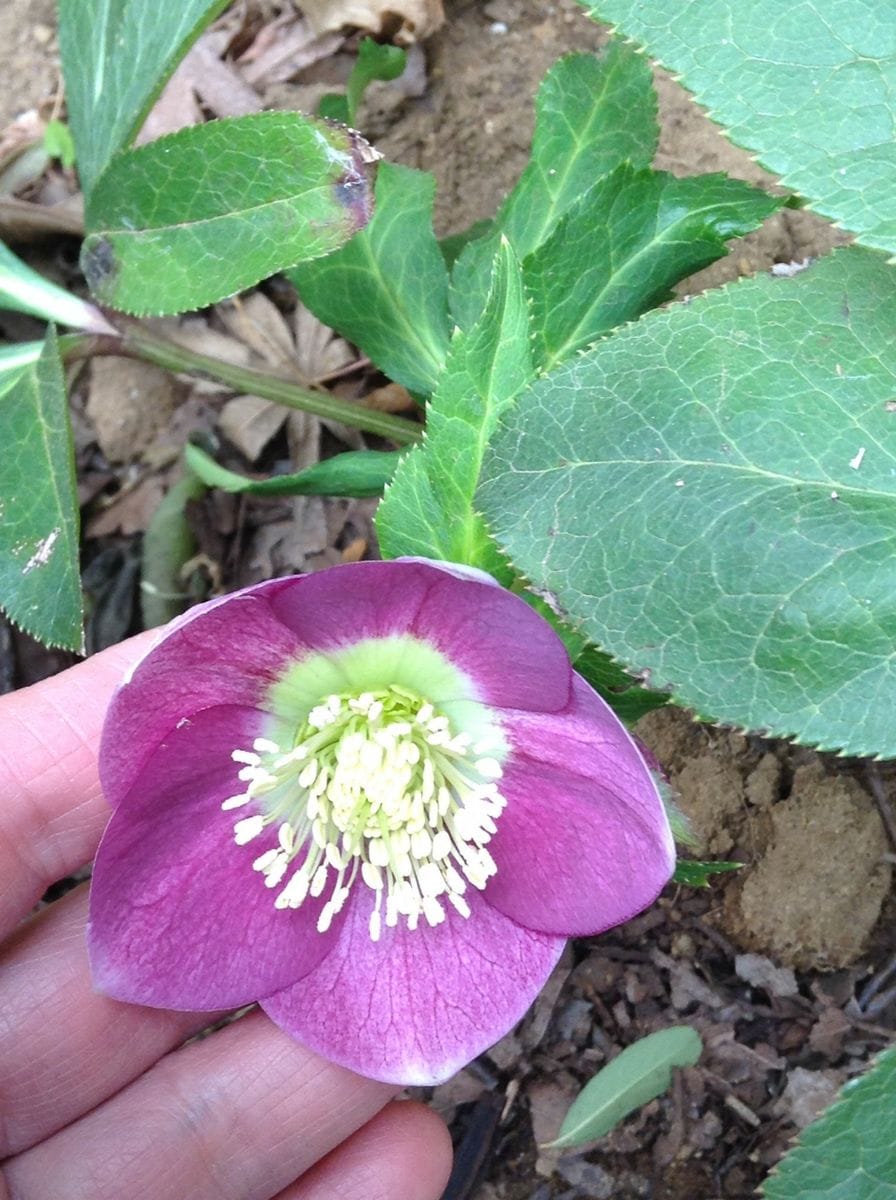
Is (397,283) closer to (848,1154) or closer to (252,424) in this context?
(252,424)

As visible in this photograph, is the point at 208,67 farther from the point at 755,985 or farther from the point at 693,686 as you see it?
the point at 755,985

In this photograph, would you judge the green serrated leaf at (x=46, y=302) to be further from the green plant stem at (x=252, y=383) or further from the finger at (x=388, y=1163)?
the finger at (x=388, y=1163)

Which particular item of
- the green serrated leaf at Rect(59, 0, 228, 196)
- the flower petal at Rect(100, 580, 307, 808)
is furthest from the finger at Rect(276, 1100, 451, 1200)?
the green serrated leaf at Rect(59, 0, 228, 196)

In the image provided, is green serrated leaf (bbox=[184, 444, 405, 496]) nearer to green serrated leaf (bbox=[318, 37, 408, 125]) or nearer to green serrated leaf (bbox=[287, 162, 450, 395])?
green serrated leaf (bbox=[287, 162, 450, 395])

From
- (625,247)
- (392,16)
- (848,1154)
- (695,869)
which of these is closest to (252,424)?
(392,16)

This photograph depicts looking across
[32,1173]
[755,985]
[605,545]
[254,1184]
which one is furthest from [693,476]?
[32,1173]

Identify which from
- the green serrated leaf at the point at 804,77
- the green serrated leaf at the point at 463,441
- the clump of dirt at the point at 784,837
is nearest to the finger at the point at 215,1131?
the clump of dirt at the point at 784,837
